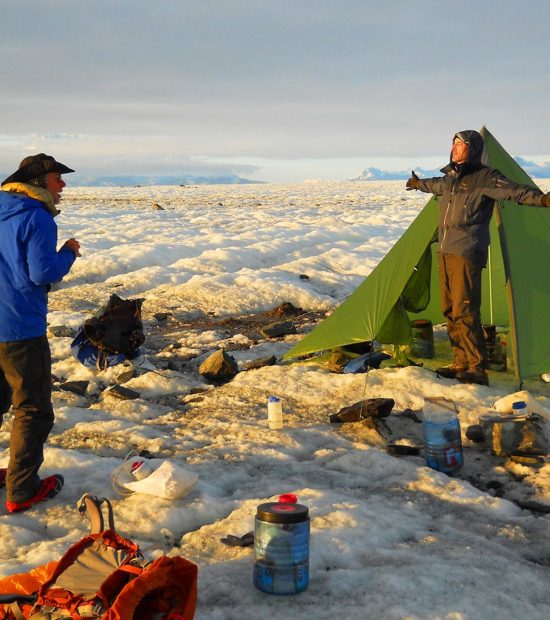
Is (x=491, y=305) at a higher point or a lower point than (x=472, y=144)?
lower

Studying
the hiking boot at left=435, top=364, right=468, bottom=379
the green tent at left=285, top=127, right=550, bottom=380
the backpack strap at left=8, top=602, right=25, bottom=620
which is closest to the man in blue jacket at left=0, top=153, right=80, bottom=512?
the backpack strap at left=8, top=602, right=25, bottom=620

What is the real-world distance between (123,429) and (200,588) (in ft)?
9.37

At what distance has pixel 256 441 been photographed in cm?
563

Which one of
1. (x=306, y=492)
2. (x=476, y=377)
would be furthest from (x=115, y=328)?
(x=476, y=377)

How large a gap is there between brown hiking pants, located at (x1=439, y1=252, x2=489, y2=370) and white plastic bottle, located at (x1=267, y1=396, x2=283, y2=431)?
2205mm

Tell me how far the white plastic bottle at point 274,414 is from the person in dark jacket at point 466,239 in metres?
2.03

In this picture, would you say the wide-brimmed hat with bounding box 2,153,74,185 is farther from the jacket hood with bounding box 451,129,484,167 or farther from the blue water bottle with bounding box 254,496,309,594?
the jacket hood with bounding box 451,129,484,167

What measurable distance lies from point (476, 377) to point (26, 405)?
443 centimetres

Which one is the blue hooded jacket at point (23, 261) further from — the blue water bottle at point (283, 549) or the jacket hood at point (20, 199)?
the blue water bottle at point (283, 549)

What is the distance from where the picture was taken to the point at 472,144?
6.52m

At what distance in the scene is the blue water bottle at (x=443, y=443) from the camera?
5059mm

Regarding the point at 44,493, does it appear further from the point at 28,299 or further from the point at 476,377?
the point at 476,377

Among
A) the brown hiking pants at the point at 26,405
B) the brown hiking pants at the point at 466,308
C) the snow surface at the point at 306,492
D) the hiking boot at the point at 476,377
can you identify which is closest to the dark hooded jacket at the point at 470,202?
the brown hiking pants at the point at 466,308

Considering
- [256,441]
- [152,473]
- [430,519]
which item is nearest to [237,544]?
[152,473]
